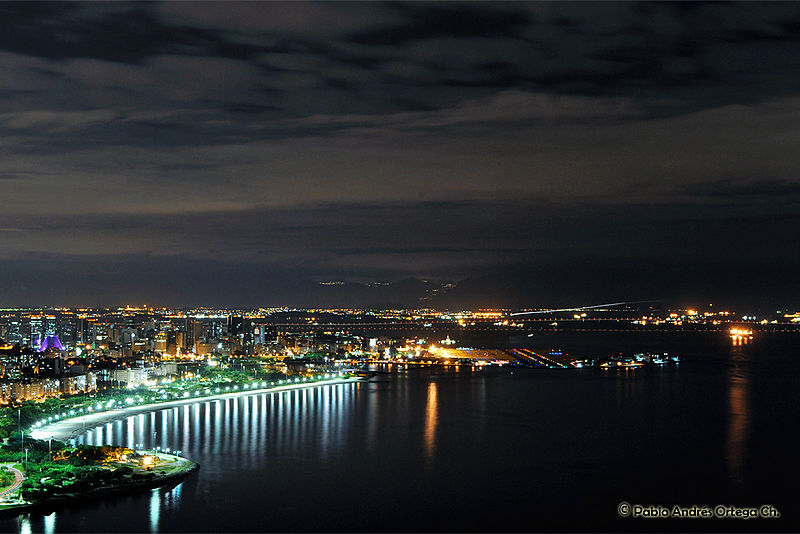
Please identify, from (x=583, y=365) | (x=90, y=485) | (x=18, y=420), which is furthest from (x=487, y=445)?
(x=583, y=365)

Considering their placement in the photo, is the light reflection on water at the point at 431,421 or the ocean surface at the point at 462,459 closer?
the ocean surface at the point at 462,459

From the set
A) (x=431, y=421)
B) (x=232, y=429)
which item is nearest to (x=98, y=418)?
(x=232, y=429)

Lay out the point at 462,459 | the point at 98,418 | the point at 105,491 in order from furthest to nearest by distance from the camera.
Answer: the point at 98,418 → the point at 462,459 → the point at 105,491

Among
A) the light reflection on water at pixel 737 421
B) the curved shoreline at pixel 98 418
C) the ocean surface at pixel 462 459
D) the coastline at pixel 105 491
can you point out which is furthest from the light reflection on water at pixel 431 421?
the curved shoreline at pixel 98 418

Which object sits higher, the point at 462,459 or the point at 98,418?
the point at 98,418

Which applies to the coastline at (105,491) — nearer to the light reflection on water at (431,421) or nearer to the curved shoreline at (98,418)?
the curved shoreline at (98,418)

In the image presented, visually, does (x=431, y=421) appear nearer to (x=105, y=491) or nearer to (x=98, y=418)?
(x=98, y=418)

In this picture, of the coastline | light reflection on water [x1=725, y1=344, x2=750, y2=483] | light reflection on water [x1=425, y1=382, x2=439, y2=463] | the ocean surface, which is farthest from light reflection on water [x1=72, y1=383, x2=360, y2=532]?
light reflection on water [x1=725, y1=344, x2=750, y2=483]

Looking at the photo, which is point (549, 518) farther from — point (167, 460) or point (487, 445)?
point (167, 460)

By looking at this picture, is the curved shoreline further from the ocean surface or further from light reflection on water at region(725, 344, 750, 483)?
light reflection on water at region(725, 344, 750, 483)
